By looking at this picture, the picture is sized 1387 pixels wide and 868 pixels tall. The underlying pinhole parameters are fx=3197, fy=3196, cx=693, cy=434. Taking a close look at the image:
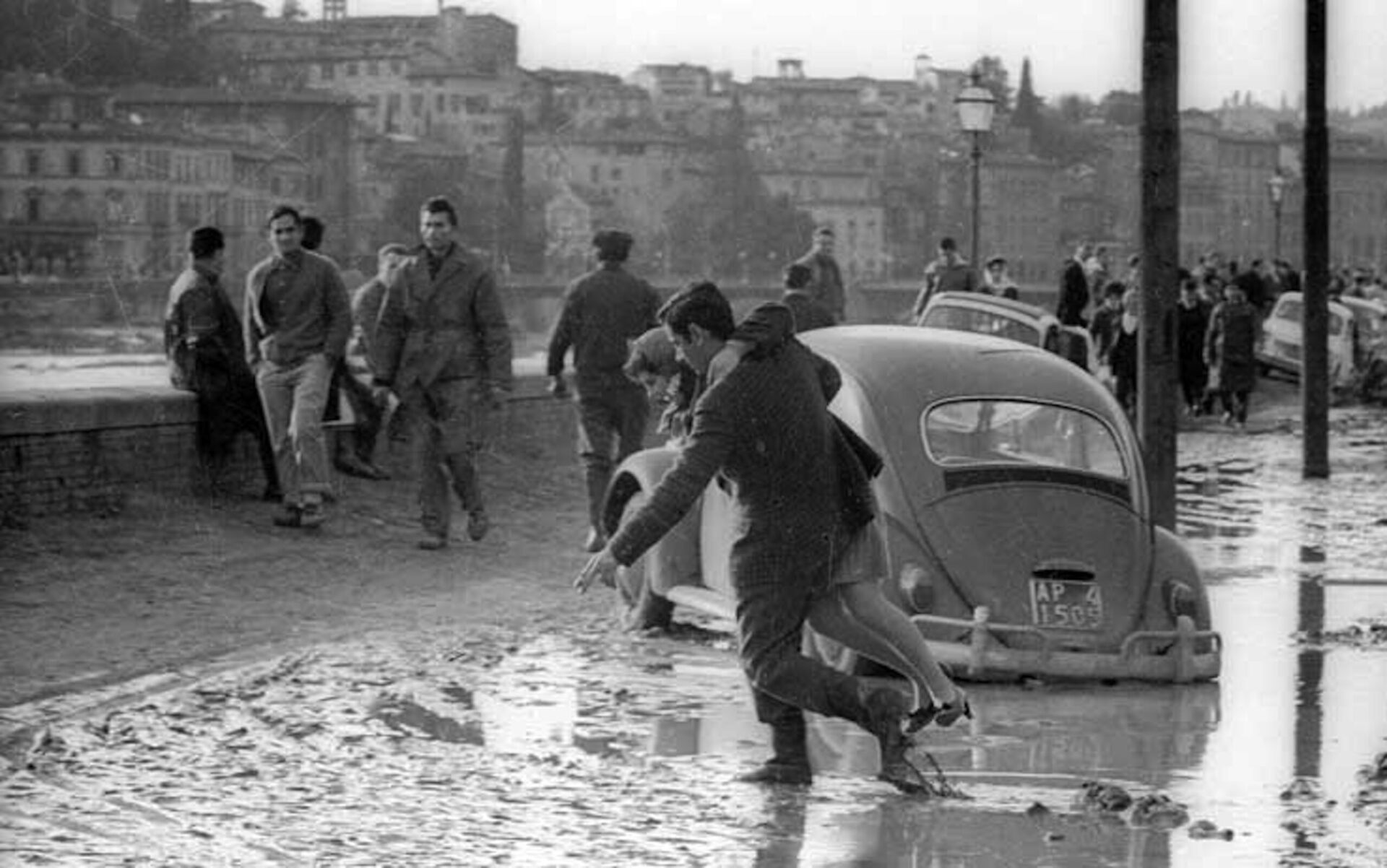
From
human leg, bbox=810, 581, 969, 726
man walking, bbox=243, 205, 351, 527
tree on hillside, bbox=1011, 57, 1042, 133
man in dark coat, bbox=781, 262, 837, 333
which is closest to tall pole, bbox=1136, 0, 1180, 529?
man in dark coat, bbox=781, 262, 837, 333

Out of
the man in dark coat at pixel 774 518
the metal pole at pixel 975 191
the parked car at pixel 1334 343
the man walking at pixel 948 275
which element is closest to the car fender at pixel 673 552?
the man in dark coat at pixel 774 518

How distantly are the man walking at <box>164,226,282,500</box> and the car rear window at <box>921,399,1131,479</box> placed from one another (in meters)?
6.15

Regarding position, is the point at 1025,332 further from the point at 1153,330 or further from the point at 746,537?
the point at 746,537

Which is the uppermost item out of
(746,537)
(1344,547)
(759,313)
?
(759,313)

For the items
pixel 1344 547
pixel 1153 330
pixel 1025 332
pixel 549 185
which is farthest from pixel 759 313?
pixel 549 185

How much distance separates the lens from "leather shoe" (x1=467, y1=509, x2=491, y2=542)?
17312 millimetres

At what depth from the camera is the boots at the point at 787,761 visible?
992 cm

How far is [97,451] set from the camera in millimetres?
17422

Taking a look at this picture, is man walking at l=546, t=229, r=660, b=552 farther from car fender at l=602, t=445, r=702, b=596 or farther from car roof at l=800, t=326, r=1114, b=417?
car roof at l=800, t=326, r=1114, b=417

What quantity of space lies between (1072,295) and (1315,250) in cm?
1063

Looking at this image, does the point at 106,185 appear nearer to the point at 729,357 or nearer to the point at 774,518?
the point at 729,357

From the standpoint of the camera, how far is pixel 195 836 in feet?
29.1

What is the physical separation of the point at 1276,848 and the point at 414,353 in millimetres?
8572

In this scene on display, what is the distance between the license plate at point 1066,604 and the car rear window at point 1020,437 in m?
0.64
